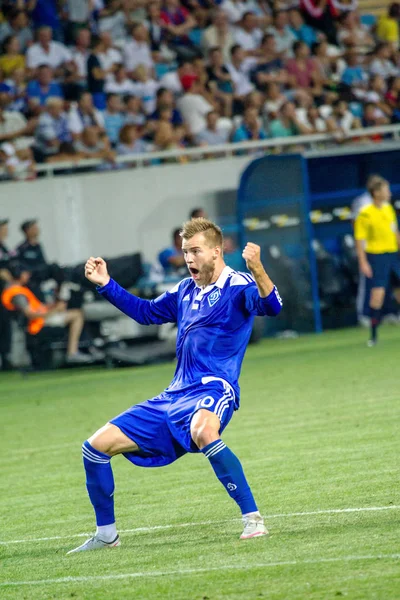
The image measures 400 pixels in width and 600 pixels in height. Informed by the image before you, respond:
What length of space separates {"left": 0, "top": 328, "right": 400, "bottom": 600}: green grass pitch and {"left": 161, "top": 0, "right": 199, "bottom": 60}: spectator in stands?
9.09m

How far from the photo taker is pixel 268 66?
2270 centimetres

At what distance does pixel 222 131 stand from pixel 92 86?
2396 mm

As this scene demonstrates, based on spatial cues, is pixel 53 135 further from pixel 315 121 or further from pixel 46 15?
pixel 315 121

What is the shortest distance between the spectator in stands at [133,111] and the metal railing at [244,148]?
2.20 feet

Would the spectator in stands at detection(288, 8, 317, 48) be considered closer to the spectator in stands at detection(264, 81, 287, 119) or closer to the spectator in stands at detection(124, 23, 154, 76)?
the spectator in stands at detection(264, 81, 287, 119)

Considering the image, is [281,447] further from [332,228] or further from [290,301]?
[332,228]

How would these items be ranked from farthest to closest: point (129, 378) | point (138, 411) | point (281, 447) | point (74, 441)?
point (129, 378) < point (74, 441) < point (281, 447) < point (138, 411)

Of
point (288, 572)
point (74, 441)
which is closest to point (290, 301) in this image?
point (74, 441)

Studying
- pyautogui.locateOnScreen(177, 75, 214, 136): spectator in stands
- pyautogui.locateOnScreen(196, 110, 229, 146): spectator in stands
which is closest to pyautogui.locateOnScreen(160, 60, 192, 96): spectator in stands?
pyautogui.locateOnScreen(177, 75, 214, 136): spectator in stands

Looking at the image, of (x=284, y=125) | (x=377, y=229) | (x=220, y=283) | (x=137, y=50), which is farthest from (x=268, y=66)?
(x=220, y=283)

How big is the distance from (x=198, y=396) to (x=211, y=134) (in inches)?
580

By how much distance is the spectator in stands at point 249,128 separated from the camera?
69.1 ft

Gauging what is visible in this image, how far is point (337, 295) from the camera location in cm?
2070

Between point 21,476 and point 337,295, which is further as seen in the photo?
point 337,295
